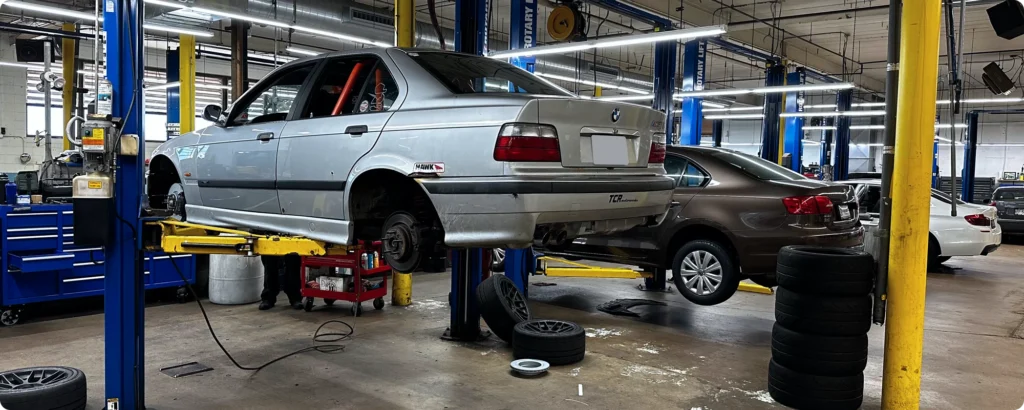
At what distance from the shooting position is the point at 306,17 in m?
9.51

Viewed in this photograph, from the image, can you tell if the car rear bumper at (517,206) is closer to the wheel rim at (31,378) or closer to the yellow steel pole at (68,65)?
the wheel rim at (31,378)

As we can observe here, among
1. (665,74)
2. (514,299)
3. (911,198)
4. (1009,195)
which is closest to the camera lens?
(911,198)

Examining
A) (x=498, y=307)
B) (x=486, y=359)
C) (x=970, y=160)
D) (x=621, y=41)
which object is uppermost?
(x=621, y=41)

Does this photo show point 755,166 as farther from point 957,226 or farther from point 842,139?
point 842,139

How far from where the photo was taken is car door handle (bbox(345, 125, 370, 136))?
3271 mm

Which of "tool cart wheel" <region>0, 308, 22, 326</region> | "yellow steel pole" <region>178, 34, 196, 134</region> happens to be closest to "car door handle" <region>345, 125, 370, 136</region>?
"tool cart wheel" <region>0, 308, 22, 326</region>

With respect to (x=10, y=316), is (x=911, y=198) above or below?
above

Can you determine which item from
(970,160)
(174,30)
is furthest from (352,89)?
(970,160)

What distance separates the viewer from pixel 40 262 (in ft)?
18.2

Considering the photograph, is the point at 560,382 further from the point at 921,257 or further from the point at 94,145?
the point at 94,145

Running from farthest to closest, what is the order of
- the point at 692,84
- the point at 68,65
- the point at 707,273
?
the point at 68,65
the point at 692,84
the point at 707,273

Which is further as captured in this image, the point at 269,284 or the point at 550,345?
the point at 269,284

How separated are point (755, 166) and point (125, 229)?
14.4ft

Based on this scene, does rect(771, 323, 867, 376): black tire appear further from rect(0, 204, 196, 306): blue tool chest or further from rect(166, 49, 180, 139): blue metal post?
rect(166, 49, 180, 139): blue metal post
